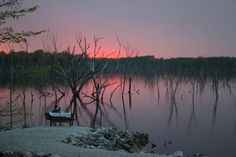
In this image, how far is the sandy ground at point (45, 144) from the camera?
45.4ft

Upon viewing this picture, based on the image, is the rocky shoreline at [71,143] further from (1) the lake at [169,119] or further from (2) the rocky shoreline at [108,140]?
(1) the lake at [169,119]

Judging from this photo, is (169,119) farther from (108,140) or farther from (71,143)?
(71,143)

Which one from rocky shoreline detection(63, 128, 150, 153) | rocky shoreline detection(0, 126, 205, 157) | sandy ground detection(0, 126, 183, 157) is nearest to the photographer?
rocky shoreline detection(0, 126, 205, 157)

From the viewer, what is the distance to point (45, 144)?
15117 mm

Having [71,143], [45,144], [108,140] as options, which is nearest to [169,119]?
[108,140]

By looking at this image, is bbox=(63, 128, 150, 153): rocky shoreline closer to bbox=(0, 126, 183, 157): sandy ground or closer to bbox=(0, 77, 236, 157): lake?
bbox=(0, 126, 183, 157): sandy ground

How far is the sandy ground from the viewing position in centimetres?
1384

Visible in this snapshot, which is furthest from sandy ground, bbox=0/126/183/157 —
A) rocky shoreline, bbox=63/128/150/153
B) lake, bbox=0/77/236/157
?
lake, bbox=0/77/236/157

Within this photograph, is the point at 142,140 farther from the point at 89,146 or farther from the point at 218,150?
the point at 89,146

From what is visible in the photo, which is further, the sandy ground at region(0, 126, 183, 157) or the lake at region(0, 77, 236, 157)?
the lake at region(0, 77, 236, 157)

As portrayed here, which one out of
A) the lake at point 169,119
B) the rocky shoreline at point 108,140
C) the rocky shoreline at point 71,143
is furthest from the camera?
the lake at point 169,119

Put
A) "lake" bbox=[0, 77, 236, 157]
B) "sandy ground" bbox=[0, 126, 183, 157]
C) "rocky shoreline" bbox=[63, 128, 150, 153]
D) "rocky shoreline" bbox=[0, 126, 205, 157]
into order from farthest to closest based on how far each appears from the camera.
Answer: "lake" bbox=[0, 77, 236, 157], "rocky shoreline" bbox=[63, 128, 150, 153], "sandy ground" bbox=[0, 126, 183, 157], "rocky shoreline" bbox=[0, 126, 205, 157]

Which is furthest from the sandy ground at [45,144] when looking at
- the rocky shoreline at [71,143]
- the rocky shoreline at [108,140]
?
the rocky shoreline at [108,140]

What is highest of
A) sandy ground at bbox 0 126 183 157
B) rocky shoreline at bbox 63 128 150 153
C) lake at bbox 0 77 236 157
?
sandy ground at bbox 0 126 183 157
